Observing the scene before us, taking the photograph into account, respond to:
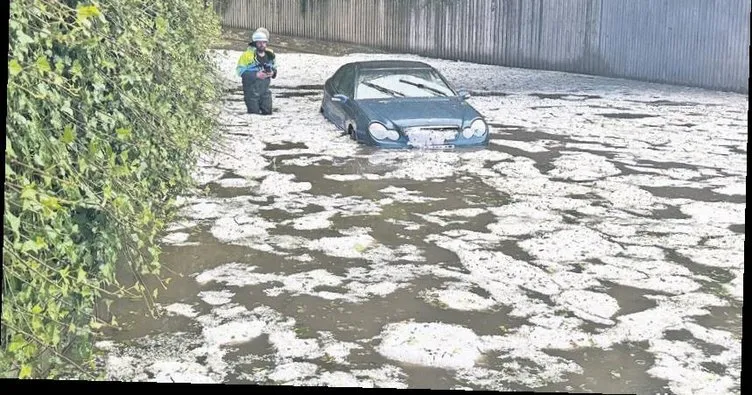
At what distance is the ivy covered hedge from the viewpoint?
8.07ft

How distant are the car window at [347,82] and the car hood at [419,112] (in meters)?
0.13

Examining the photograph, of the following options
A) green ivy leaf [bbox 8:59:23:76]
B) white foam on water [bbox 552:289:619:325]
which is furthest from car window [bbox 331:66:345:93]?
green ivy leaf [bbox 8:59:23:76]

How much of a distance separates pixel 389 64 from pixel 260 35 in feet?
3.45

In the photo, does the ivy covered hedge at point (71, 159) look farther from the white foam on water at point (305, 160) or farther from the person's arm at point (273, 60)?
the person's arm at point (273, 60)

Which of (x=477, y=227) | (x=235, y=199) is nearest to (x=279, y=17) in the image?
(x=235, y=199)

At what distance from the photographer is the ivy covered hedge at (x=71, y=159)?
2461 mm

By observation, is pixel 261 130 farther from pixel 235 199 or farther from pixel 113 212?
pixel 113 212

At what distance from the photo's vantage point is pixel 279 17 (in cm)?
619

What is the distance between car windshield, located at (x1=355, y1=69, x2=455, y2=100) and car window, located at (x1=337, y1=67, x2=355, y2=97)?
1.8 inches

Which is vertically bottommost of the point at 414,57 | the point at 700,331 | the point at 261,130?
the point at 700,331

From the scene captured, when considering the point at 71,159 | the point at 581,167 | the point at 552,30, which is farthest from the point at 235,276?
the point at 552,30

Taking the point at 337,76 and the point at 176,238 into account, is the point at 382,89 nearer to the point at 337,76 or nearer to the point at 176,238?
the point at 337,76

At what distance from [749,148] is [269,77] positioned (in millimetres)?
3218

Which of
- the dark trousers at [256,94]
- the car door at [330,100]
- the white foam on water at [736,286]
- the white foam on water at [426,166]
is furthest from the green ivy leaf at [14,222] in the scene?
the car door at [330,100]
